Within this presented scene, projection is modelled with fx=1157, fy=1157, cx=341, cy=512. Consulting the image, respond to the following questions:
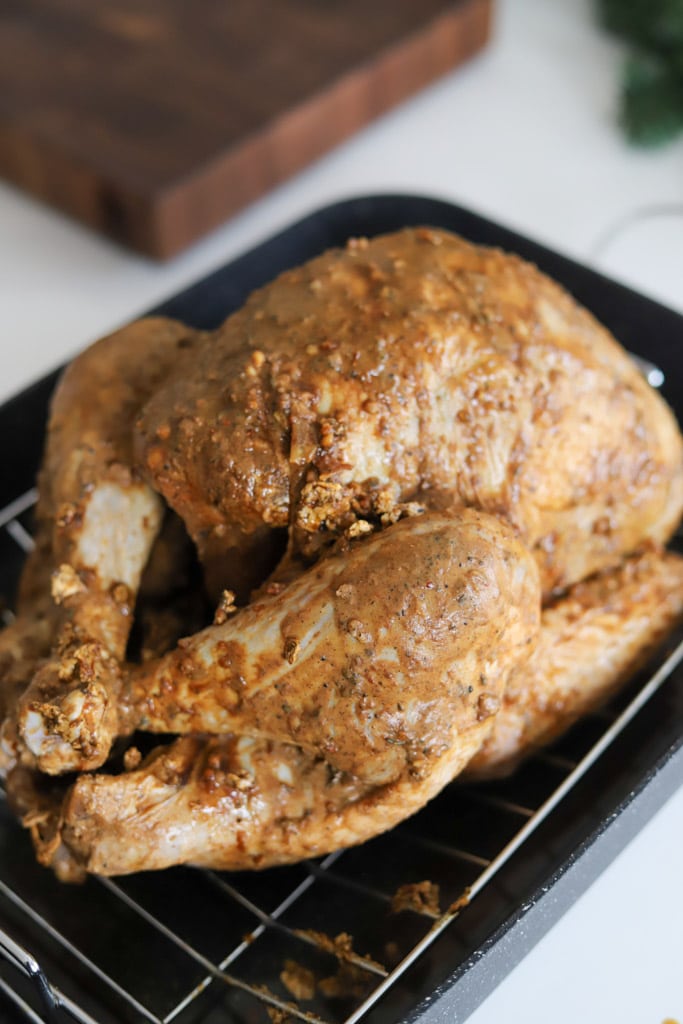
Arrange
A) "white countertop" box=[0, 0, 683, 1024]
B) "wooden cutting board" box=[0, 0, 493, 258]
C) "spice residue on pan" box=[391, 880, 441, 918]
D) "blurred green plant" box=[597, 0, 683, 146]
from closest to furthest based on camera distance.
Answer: "spice residue on pan" box=[391, 880, 441, 918], "wooden cutting board" box=[0, 0, 493, 258], "white countertop" box=[0, 0, 683, 1024], "blurred green plant" box=[597, 0, 683, 146]

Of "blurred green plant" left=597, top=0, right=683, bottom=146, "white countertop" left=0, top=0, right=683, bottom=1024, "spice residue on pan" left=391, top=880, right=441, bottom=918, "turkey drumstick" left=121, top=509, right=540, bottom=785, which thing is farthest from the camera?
"blurred green plant" left=597, top=0, right=683, bottom=146

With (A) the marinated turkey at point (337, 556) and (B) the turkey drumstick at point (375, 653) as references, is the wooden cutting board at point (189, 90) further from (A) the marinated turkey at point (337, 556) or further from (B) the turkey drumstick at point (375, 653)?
(B) the turkey drumstick at point (375, 653)

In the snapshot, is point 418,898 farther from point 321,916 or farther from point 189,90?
point 189,90

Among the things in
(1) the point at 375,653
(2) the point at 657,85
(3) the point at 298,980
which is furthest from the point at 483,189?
(3) the point at 298,980

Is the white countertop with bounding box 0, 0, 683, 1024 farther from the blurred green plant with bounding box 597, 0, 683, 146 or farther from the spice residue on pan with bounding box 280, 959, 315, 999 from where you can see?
the spice residue on pan with bounding box 280, 959, 315, 999

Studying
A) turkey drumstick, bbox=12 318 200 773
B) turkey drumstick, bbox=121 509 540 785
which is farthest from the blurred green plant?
turkey drumstick, bbox=121 509 540 785

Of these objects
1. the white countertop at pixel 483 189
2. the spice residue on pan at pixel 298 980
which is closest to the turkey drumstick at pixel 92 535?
the spice residue on pan at pixel 298 980

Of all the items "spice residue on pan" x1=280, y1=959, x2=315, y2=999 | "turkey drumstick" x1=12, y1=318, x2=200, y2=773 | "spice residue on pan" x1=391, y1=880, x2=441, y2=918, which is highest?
"turkey drumstick" x1=12, y1=318, x2=200, y2=773

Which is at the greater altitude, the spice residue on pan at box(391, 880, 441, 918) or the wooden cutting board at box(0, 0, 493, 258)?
the wooden cutting board at box(0, 0, 493, 258)
